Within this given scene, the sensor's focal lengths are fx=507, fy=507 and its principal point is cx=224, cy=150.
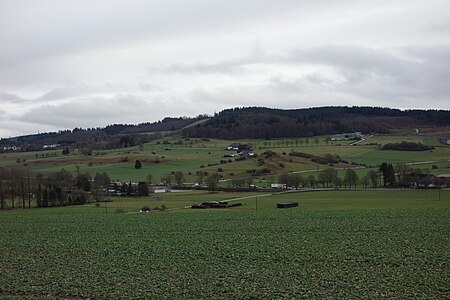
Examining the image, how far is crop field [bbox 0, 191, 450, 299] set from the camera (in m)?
21.7

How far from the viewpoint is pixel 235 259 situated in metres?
27.9

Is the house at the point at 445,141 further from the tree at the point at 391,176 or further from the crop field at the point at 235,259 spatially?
the crop field at the point at 235,259

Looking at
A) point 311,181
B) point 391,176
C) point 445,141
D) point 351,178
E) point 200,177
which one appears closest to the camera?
point 391,176

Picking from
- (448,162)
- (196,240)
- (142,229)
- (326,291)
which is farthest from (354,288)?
(448,162)

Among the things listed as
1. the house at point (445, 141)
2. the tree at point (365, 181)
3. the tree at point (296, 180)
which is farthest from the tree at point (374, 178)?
the house at point (445, 141)

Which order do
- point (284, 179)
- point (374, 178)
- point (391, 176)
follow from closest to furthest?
point (374, 178), point (391, 176), point (284, 179)

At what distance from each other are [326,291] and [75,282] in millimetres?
11441

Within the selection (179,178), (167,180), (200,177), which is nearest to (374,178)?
(200,177)

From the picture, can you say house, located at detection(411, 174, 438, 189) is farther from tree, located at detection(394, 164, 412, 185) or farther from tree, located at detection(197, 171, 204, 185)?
tree, located at detection(197, 171, 204, 185)

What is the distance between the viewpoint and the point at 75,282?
2356 cm

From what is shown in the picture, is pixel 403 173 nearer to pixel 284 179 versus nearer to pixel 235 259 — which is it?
pixel 284 179

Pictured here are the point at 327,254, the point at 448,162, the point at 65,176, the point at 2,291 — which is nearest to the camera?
the point at 2,291

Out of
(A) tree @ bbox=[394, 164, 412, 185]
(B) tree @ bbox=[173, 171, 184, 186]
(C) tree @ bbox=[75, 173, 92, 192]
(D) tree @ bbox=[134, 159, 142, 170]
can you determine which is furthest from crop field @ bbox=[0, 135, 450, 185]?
(C) tree @ bbox=[75, 173, 92, 192]

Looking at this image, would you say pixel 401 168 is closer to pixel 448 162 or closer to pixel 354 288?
pixel 448 162
